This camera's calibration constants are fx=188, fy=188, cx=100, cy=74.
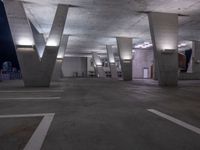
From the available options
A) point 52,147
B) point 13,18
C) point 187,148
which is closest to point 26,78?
point 13,18

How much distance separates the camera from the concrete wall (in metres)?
44.7

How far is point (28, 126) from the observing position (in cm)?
452

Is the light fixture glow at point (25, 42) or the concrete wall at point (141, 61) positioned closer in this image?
the light fixture glow at point (25, 42)

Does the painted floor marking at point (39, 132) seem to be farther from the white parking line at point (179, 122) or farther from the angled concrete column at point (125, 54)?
the angled concrete column at point (125, 54)

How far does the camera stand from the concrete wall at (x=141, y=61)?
44.7 metres

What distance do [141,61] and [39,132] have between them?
42870 mm

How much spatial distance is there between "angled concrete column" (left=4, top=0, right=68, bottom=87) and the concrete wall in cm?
3178

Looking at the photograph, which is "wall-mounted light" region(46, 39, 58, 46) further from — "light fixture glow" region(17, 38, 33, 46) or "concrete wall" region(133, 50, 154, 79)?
"concrete wall" region(133, 50, 154, 79)

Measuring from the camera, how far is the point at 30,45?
47.0 ft

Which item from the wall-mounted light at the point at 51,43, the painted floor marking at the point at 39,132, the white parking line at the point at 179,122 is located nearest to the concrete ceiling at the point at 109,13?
the wall-mounted light at the point at 51,43

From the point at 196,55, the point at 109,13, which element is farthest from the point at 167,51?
the point at 196,55

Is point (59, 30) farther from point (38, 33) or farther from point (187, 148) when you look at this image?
point (187, 148)

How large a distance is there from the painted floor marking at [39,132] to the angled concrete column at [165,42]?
1374 cm

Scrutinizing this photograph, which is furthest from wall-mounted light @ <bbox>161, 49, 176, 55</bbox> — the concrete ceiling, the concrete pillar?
the concrete pillar
